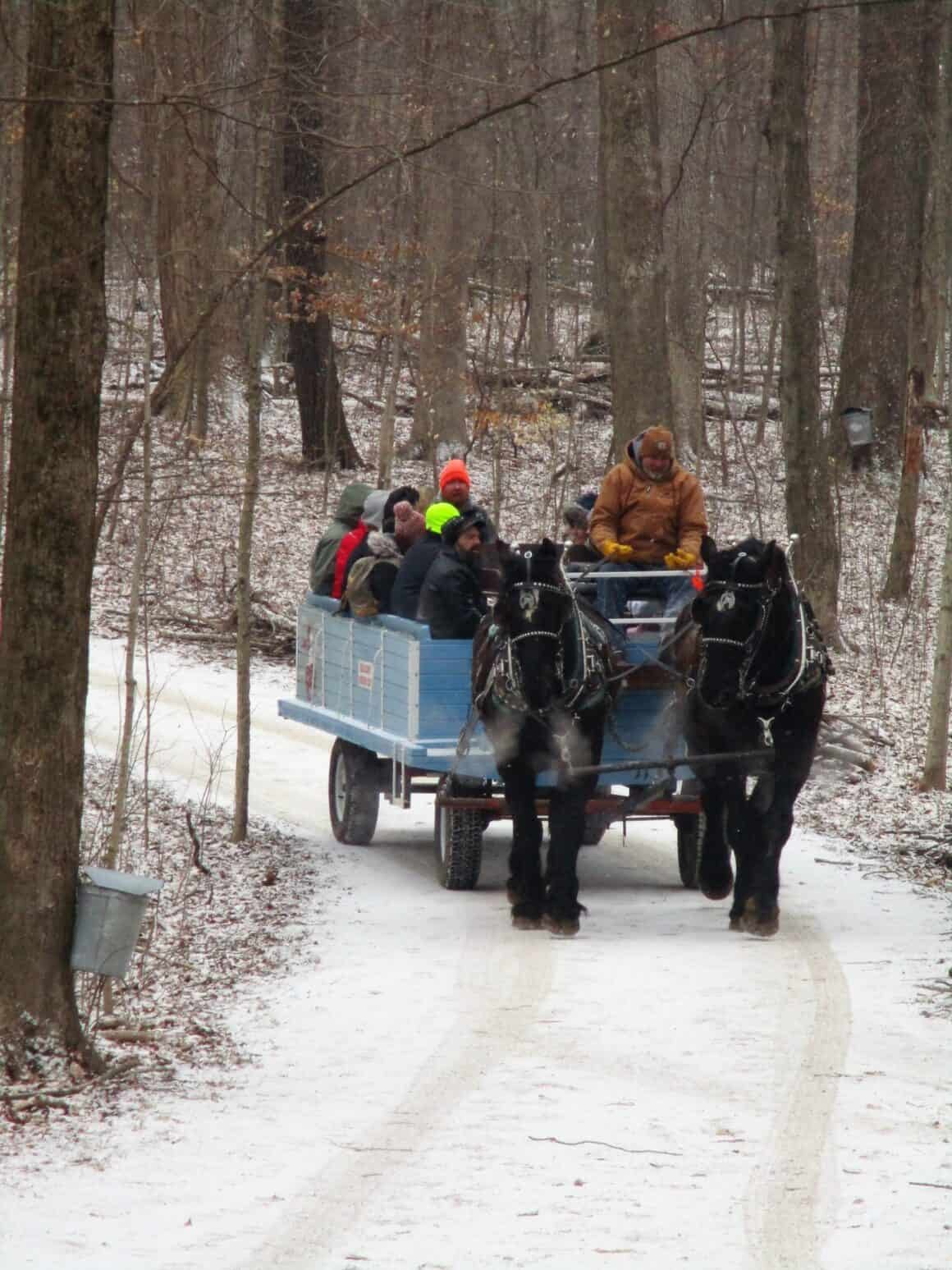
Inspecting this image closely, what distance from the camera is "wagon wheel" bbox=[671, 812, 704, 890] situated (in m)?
10.1

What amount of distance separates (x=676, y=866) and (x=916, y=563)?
1223 cm

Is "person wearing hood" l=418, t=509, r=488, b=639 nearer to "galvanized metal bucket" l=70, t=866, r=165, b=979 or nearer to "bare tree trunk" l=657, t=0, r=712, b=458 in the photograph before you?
"galvanized metal bucket" l=70, t=866, r=165, b=979

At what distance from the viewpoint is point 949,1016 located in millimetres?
7078

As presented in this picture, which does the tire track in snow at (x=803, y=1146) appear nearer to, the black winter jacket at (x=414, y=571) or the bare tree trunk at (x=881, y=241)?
the black winter jacket at (x=414, y=571)

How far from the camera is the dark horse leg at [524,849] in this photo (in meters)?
8.87

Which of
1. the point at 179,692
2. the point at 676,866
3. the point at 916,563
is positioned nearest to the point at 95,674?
the point at 179,692

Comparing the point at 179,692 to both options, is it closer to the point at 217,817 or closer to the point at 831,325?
the point at 217,817

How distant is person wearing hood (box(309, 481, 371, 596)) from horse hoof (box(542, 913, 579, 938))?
3.92 m

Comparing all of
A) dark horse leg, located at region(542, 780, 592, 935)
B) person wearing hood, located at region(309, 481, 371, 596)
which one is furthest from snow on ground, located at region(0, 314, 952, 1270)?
person wearing hood, located at region(309, 481, 371, 596)

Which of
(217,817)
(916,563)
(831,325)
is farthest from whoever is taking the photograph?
(831,325)

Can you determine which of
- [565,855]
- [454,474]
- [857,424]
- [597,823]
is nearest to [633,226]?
[454,474]

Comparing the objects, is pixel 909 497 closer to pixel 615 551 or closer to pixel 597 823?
pixel 597 823

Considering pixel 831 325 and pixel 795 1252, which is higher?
pixel 831 325

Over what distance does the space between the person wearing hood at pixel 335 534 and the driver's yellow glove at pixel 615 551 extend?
226cm
